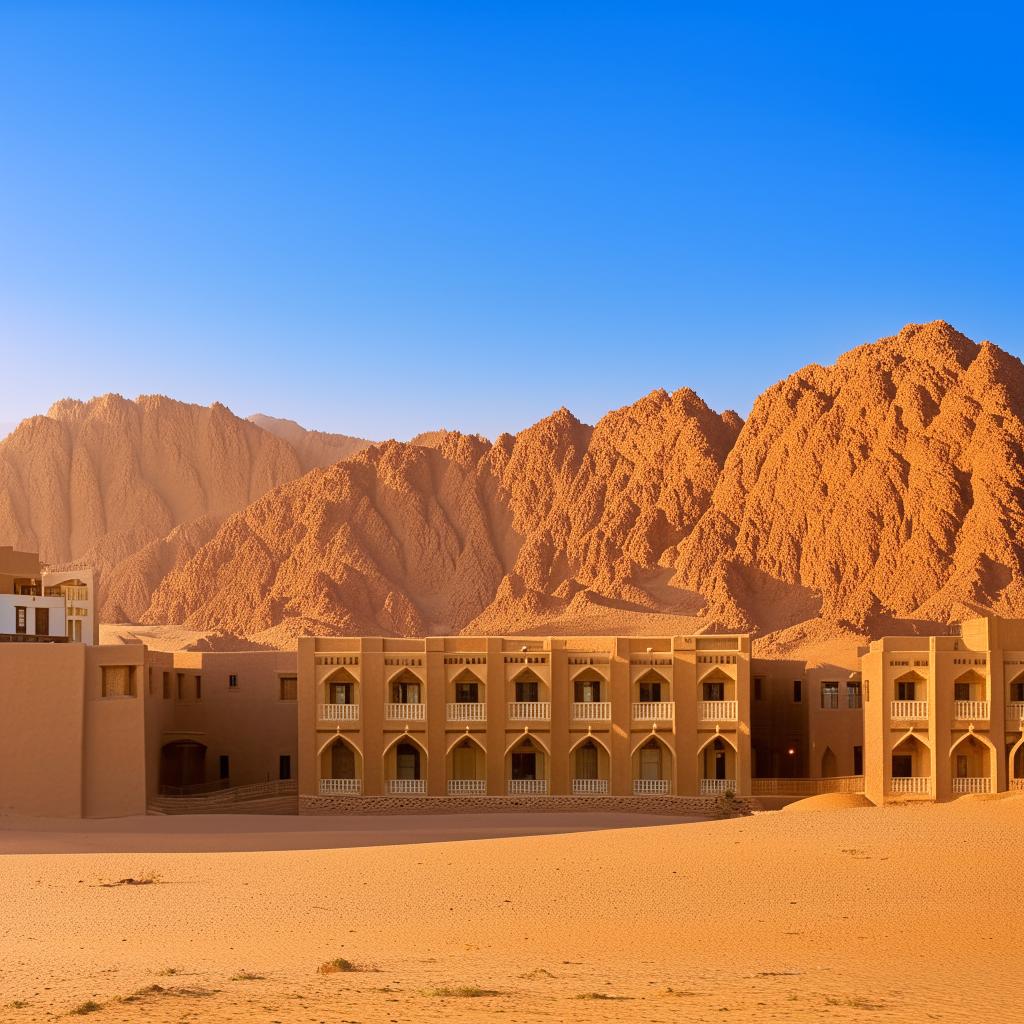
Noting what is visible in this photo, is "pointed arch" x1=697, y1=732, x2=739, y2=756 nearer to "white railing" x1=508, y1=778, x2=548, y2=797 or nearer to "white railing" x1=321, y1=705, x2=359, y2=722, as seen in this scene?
"white railing" x1=508, y1=778, x2=548, y2=797

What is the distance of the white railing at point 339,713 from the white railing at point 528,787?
5.14 m

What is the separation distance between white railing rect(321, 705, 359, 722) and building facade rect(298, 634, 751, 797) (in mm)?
30

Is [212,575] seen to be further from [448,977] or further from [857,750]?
[448,977]

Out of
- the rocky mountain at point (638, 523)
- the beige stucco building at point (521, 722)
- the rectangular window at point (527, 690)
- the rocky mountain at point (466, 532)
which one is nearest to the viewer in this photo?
the beige stucco building at point (521, 722)

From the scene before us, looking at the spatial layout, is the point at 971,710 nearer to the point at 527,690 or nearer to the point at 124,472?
the point at 527,690

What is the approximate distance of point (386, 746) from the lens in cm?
4634

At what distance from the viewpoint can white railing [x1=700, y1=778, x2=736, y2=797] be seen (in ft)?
150

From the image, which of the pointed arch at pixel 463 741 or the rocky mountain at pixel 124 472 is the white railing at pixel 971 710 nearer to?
the pointed arch at pixel 463 741

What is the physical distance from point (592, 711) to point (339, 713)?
7611 mm

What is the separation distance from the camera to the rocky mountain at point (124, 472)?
146 metres

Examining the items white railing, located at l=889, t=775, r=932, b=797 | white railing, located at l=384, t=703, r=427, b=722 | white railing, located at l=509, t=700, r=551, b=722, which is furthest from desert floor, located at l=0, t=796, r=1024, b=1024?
white railing, located at l=384, t=703, r=427, b=722

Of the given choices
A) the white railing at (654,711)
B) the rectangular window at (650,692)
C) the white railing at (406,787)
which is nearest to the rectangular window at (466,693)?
the white railing at (406,787)

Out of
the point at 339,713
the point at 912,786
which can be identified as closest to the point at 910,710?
the point at 912,786

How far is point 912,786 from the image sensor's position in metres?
44.5
